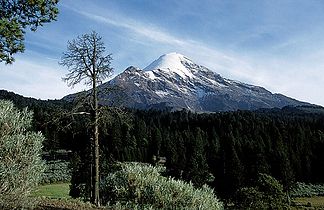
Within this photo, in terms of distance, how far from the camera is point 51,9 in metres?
12.5

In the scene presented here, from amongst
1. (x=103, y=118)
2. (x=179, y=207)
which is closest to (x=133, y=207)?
(x=179, y=207)

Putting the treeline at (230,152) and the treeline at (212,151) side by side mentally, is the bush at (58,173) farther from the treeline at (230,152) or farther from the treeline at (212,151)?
the treeline at (230,152)

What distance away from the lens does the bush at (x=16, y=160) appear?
11266 millimetres

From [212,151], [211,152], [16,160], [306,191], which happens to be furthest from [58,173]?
[16,160]

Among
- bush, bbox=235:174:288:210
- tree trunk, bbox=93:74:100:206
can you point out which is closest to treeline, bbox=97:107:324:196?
bush, bbox=235:174:288:210

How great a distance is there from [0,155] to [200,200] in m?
11.2

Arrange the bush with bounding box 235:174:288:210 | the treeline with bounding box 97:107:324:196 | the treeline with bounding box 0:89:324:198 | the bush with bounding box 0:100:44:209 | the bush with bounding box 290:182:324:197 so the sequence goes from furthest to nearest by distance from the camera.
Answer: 1. the bush with bounding box 290:182:324:197
2. the treeline with bounding box 97:107:324:196
3. the treeline with bounding box 0:89:324:198
4. the bush with bounding box 235:174:288:210
5. the bush with bounding box 0:100:44:209

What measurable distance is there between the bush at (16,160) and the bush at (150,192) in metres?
7.73

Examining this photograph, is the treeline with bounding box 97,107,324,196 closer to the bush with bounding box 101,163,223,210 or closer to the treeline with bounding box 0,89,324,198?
the treeline with bounding box 0,89,324,198

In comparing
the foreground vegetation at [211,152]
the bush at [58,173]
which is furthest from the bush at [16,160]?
the bush at [58,173]

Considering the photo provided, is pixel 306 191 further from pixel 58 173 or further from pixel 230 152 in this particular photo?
pixel 58 173

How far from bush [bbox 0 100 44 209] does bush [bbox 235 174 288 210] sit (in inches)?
1262

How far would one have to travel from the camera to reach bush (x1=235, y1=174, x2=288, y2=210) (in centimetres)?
4034

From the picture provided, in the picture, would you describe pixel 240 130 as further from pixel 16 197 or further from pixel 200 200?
pixel 16 197
